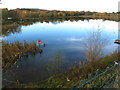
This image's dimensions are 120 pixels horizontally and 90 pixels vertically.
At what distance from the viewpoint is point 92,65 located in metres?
8.39

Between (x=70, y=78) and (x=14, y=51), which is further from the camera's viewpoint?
(x=14, y=51)

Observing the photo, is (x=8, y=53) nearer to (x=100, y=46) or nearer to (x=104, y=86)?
(x=100, y=46)

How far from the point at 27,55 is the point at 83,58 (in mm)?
5316

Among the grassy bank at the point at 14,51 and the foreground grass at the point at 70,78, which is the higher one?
the grassy bank at the point at 14,51

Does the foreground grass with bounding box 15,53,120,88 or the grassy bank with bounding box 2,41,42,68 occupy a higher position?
the grassy bank with bounding box 2,41,42,68

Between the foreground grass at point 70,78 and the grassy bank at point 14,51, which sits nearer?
the foreground grass at point 70,78

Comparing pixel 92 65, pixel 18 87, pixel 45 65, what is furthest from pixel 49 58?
pixel 18 87

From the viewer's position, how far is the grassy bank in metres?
9.63

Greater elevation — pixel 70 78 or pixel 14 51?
pixel 14 51

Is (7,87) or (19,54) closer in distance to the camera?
(7,87)

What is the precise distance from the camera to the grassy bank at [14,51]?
31.6ft

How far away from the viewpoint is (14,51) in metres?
11.0

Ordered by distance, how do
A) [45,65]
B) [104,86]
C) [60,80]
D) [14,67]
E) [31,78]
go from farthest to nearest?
1. [45,65]
2. [14,67]
3. [31,78]
4. [60,80]
5. [104,86]

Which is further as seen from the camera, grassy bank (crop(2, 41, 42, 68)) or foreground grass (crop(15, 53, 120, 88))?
grassy bank (crop(2, 41, 42, 68))
